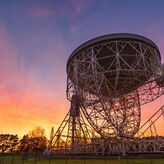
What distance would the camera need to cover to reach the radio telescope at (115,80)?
62.8ft

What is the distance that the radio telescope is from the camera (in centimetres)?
1914

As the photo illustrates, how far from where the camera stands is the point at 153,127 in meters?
19.3

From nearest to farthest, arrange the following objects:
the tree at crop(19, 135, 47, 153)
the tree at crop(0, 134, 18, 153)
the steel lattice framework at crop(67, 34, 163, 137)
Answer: the steel lattice framework at crop(67, 34, 163, 137) < the tree at crop(0, 134, 18, 153) < the tree at crop(19, 135, 47, 153)

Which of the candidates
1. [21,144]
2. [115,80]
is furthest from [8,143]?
[115,80]

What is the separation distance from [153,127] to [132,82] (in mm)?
7003

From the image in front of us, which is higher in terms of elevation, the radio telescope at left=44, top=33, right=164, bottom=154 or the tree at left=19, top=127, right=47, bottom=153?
the radio telescope at left=44, top=33, right=164, bottom=154

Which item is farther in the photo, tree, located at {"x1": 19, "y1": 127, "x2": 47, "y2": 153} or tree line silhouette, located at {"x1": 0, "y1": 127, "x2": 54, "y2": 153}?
tree, located at {"x1": 19, "y1": 127, "x2": 47, "y2": 153}

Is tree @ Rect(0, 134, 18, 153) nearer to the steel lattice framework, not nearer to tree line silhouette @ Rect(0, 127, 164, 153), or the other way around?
tree line silhouette @ Rect(0, 127, 164, 153)

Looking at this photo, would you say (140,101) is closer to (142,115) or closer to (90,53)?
(142,115)

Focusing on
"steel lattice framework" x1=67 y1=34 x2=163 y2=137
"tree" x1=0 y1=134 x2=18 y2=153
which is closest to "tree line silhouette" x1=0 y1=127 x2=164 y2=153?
"tree" x1=0 y1=134 x2=18 y2=153

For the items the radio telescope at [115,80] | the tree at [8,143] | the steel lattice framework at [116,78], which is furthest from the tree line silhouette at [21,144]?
the steel lattice framework at [116,78]

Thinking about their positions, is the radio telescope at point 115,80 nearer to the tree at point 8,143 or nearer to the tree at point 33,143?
the tree at point 33,143

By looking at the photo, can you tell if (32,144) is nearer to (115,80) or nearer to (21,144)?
(21,144)

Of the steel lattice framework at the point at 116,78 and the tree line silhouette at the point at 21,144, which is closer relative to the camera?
the steel lattice framework at the point at 116,78
